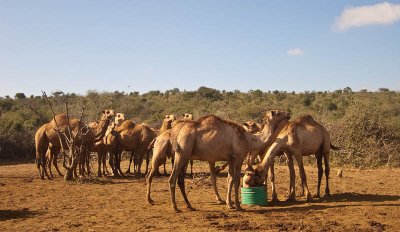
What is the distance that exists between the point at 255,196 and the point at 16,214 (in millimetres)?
5884

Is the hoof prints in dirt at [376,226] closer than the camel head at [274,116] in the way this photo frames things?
Yes

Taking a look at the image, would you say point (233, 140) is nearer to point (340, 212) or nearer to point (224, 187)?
point (340, 212)

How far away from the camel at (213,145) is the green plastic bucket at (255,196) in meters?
0.46

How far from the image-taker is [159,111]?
46.5 metres

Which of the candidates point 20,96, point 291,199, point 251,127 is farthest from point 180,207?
point 20,96

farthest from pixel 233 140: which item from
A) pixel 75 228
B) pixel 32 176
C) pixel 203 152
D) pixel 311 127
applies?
pixel 32 176

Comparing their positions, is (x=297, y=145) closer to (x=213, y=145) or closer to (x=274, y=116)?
(x=274, y=116)

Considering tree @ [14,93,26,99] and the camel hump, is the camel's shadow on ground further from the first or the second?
tree @ [14,93,26,99]

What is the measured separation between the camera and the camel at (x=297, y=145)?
11312 mm

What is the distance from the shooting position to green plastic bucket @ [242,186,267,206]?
Result: 11008 millimetres

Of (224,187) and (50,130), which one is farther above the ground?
(50,130)

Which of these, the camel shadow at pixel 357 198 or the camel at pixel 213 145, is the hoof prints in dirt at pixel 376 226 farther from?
the camel at pixel 213 145

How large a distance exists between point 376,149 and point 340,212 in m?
12.1

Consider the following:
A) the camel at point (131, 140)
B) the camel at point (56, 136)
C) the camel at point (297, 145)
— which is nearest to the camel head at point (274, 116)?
the camel at point (297, 145)
